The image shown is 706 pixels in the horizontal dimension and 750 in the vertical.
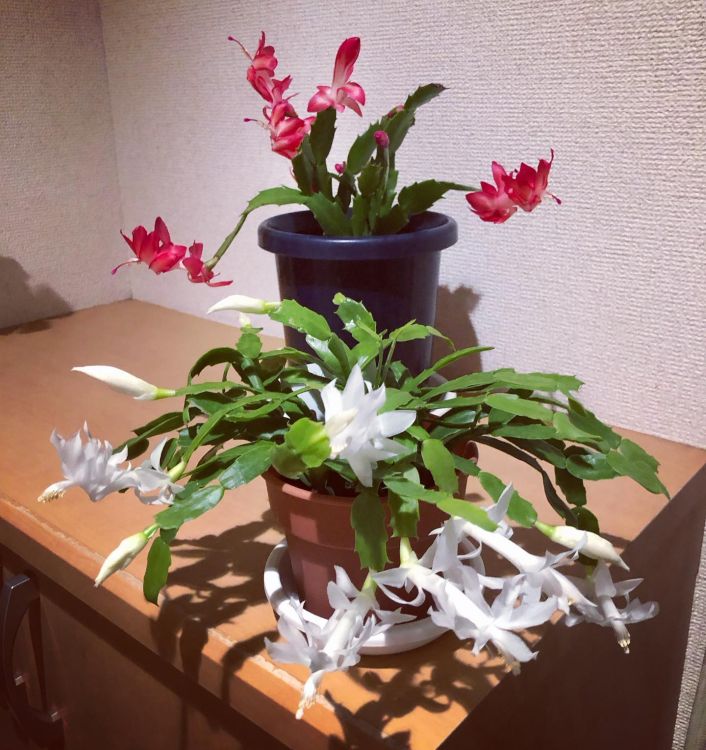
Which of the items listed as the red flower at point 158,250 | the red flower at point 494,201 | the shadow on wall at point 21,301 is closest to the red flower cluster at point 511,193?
the red flower at point 494,201

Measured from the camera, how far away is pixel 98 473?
15.6 inches

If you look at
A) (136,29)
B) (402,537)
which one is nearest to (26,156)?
(136,29)

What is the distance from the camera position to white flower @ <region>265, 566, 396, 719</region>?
35 cm

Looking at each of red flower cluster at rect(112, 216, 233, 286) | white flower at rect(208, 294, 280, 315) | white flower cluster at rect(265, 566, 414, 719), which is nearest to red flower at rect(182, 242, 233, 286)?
red flower cluster at rect(112, 216, 233, 286)

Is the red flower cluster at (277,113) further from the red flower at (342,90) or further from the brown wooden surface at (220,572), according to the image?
the brown wooden surface at (220,572)

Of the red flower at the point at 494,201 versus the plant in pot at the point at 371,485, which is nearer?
the plant in pot at the point at 371,485

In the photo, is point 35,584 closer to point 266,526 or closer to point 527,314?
point 266,526

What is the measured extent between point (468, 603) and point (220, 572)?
0.28 meters

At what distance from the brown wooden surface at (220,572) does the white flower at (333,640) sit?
8 cm

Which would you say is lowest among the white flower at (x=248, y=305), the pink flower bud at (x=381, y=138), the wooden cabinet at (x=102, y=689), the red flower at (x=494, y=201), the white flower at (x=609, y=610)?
the wooden cabinet at (x=102, y=689)

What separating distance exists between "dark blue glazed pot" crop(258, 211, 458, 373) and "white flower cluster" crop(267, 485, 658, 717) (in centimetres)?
30

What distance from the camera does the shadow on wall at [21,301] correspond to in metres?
A: 1.22

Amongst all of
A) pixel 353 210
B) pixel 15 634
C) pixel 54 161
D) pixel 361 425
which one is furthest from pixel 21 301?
pixel 361 425

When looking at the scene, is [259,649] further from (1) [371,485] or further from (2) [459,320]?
(2) [459,320]
